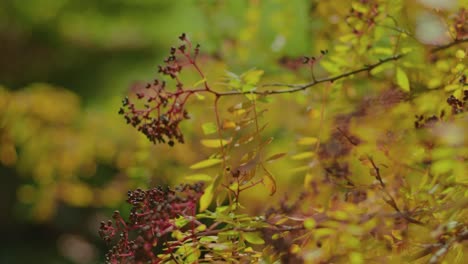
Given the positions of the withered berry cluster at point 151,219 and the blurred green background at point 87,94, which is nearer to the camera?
the withered berry cluster at point 151,219

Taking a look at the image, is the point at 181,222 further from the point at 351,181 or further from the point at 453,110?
the point at 453,110

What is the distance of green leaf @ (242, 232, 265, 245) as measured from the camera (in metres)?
1.10

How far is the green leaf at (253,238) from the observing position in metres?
1.10

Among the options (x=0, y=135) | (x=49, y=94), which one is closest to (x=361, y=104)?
(x=0, y=135)

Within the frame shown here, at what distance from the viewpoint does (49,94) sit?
12.0ft

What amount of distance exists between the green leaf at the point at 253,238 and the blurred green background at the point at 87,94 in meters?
1.03

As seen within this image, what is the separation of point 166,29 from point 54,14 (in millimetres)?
1160

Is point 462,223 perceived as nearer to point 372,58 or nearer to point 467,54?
point 467,54

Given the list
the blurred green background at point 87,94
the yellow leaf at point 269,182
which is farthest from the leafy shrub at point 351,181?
the blurred green background at point 87,94

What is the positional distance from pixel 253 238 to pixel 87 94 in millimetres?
6427

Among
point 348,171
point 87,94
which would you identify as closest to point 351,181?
point 348,171

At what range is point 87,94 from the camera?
7.36 m

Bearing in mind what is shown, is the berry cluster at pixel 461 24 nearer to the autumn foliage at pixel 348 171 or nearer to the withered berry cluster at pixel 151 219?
the autumn foliage at pixel 348 171

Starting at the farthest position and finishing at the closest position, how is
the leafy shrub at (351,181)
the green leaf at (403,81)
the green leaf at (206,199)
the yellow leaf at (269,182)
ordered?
the green leaf at (403,81) → the yellow leaf at (269,182) → the green leaf at (206,199) → the leafy shrub at (351,181)
